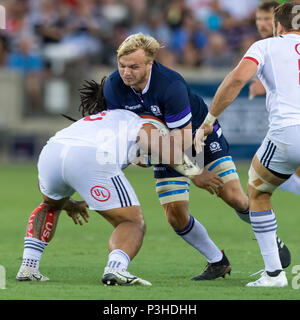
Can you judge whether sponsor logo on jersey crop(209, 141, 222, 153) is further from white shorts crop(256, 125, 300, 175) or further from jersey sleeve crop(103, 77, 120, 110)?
white shorts crop(256, 125, 300, 175)

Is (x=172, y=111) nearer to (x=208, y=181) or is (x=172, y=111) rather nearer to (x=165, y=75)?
(x=165, y=75)

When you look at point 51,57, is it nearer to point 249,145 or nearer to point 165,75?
point 249,145

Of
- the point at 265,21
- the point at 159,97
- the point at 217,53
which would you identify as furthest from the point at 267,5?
the point at 217,53

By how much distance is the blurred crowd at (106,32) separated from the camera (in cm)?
2039

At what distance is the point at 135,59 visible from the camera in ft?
23.0

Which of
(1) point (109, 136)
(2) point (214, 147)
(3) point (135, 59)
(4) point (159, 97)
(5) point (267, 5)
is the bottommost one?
(2) point (214, 147)

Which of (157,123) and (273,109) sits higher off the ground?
(273,109)

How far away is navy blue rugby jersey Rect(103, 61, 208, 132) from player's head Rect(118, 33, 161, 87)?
127 millimetres

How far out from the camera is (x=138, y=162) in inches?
277

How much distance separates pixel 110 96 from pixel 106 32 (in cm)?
1405

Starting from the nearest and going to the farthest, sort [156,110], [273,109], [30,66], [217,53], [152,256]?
[273,109], [156,110], [152,256], [30,66], [217,53]

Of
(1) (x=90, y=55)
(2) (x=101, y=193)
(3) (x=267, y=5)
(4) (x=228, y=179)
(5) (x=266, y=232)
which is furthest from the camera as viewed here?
(1) (x=90, y=55)

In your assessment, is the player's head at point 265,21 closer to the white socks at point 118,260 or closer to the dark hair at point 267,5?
the dark hair at point 267,5
